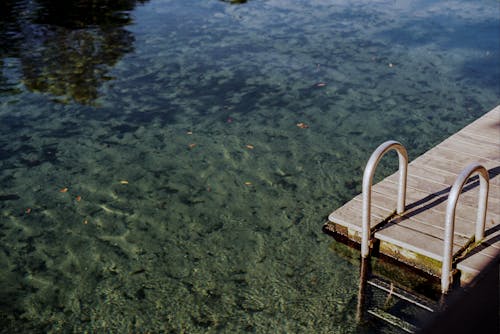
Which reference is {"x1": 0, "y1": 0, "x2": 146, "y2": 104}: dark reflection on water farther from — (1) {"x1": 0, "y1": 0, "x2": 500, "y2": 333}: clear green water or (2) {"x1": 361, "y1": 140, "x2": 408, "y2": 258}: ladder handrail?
(2) {"x1": 361, "y1": 140, "x2": 408, "y2": 258}: ladder handrail

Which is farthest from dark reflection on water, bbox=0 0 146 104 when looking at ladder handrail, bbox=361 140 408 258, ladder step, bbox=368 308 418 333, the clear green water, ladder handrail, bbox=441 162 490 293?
ladder handrail, bbox=441 162 490 293

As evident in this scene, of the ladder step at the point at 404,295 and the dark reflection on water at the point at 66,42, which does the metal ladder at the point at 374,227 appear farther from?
the dark reflection on water at the point at 66,42

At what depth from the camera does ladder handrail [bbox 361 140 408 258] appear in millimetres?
4930

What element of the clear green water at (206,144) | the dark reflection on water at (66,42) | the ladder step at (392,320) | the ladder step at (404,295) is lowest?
the ladder step at (392,320)

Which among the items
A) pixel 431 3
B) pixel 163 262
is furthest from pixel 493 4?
pixel 163 262

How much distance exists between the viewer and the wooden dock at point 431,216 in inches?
201

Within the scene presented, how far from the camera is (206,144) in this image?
327 inches

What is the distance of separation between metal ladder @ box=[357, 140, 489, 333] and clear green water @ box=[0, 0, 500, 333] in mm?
171

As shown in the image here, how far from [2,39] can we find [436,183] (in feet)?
38.1

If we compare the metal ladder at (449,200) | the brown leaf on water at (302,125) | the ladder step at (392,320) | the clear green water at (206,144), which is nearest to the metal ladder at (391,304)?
the ladder step at (392,320)

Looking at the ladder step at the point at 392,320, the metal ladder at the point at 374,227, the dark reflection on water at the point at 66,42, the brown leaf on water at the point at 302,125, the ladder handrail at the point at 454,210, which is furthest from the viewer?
the dark reflection on water at the point at 66,42

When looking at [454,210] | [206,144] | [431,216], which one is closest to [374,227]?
[431,216]

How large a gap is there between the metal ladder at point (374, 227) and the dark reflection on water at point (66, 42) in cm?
647

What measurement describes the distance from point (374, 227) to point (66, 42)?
10.1 metres
